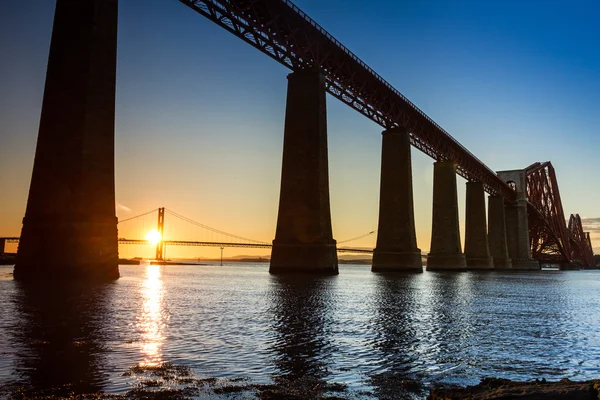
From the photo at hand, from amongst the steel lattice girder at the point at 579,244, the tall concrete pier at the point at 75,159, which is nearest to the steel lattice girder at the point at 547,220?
the steel lattice girder at the point at 579,244

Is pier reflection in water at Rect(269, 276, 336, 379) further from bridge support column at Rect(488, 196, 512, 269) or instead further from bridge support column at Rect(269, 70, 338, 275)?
bridge support column at Rect(488, 196, 512, 269)

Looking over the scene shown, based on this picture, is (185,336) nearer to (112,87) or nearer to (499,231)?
(112,87)

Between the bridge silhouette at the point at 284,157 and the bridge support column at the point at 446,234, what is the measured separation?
12 cm

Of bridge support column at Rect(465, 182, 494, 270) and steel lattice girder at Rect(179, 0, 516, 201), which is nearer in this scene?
steel lattice girder at Rect(179, 0, 516, 201)

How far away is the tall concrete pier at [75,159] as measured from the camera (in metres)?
22.0

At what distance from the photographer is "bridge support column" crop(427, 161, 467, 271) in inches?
2329

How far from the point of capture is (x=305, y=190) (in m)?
35.5

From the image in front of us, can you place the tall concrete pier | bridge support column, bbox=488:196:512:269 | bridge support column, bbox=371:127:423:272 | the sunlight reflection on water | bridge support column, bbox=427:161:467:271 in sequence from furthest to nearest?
bridge support column, bbox=488:196:512:269 < bridge support column, bbox=427:161:467:271 < bridge support column, bbox=371:127:423:272 < the tall concrete pier < the sunlight reflection on water

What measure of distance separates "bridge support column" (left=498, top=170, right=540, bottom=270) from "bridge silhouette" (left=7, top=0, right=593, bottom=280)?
25.8 meters

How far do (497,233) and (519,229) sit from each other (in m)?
13.2

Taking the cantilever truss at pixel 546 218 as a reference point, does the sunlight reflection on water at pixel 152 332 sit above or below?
below

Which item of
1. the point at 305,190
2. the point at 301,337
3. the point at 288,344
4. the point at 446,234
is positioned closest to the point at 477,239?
the point at 446,234

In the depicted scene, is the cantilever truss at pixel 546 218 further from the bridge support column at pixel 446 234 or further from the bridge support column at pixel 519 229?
the bridge support column at pixel 446 234

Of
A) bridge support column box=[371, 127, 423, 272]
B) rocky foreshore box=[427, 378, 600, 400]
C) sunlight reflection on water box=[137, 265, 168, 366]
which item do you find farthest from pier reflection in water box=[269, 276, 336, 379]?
bridge support column box=[371, 127, 423, 272]
